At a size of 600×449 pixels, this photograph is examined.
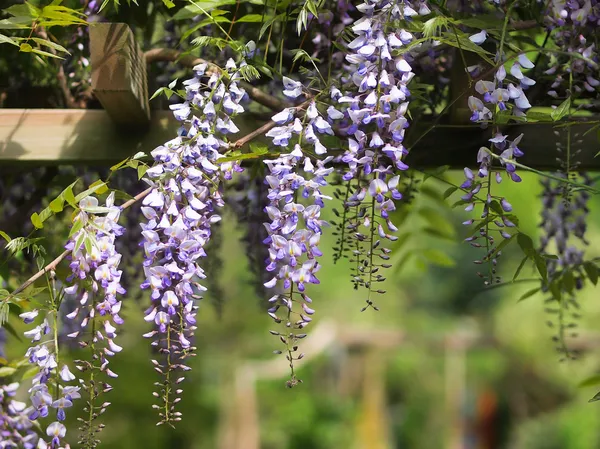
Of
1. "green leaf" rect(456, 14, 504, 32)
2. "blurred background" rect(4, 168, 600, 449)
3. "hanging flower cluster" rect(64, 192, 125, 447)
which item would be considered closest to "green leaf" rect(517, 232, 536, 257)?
"green leaf" rect(456, 14, 504, 32)

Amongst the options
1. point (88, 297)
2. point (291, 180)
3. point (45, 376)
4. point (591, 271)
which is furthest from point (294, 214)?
point (591, 271)

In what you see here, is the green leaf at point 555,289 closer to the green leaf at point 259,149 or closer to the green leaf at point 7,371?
the green leaf at point 259,149

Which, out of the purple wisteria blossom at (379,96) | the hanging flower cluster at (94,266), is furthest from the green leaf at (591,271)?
the hanging flower cluster at (94,266)

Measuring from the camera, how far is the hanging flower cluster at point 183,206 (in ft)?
3.11

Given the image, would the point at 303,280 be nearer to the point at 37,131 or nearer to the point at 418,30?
the point at 418,30

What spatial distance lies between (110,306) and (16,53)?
0.73m

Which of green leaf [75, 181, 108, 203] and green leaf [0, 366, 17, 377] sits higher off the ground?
green leaf [75, 181, 108, 203]

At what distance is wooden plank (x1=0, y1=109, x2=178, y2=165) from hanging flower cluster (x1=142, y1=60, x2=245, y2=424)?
207 mm

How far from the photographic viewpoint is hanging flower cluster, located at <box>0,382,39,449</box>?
52.6 inches

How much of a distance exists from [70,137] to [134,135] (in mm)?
96

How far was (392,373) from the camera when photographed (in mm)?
7570

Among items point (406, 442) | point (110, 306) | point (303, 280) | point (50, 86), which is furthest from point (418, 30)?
point (406, 442)

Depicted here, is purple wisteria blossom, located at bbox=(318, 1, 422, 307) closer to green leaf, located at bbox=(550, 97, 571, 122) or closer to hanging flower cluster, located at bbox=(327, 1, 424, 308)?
hanging flower cluster, located at bbox=(327, 1, 424, 308)

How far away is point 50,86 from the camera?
147 centimetres
